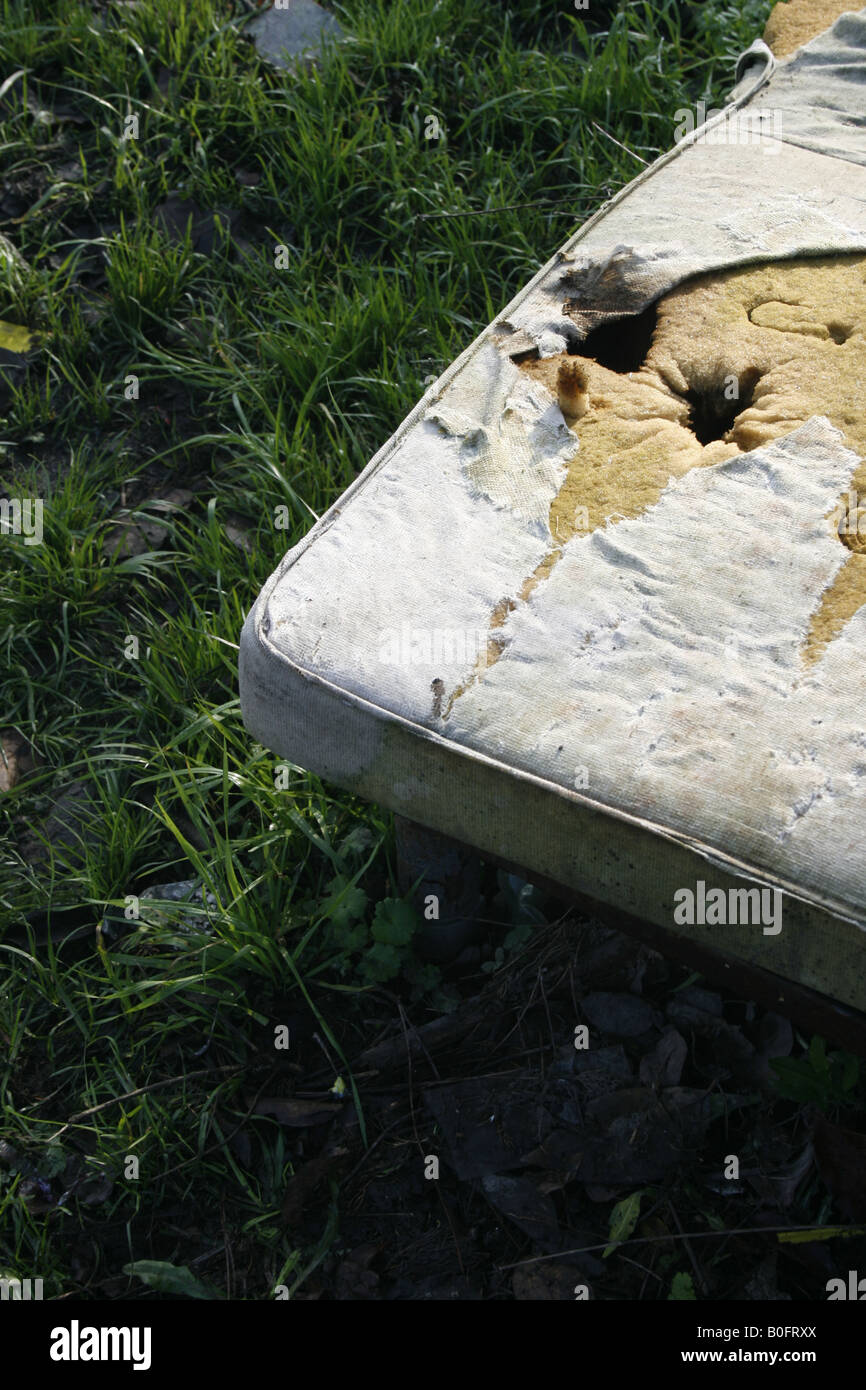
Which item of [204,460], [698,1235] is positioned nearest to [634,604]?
[698,1235]

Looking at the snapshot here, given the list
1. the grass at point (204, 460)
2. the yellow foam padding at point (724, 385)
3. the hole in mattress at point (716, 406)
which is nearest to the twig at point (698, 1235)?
the grass at point (204, 460)

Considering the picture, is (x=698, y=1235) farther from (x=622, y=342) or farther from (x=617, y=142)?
(x=617, y=142)

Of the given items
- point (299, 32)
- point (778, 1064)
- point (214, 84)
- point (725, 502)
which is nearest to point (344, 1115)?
point (778, 1064)

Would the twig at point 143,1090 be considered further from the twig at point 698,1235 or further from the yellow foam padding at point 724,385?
the yellow foam padding at point 724,385

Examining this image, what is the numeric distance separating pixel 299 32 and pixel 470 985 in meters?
2.96

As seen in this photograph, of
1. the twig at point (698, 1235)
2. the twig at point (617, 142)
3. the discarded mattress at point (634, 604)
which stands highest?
the twig at point (617, 142)

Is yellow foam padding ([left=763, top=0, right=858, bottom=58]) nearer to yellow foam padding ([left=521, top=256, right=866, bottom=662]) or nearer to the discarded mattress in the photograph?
the discarded mattress

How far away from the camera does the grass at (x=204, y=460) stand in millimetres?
2119

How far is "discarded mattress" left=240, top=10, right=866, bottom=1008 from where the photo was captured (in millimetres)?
1599

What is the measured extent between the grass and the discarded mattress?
58 centimetres

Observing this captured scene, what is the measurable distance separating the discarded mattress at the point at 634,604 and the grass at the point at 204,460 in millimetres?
583

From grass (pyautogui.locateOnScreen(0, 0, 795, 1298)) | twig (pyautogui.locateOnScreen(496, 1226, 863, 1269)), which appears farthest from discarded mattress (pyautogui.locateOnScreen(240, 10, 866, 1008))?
grass (pyautogui.locateOnScreen(0, 0, 795, 1298))

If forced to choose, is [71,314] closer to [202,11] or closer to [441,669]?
[202,11]

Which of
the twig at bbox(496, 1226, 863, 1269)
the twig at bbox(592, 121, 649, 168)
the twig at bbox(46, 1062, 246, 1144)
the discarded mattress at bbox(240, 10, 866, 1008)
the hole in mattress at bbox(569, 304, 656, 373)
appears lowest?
the twig at bbox(496, 1226, 863, 1269)
